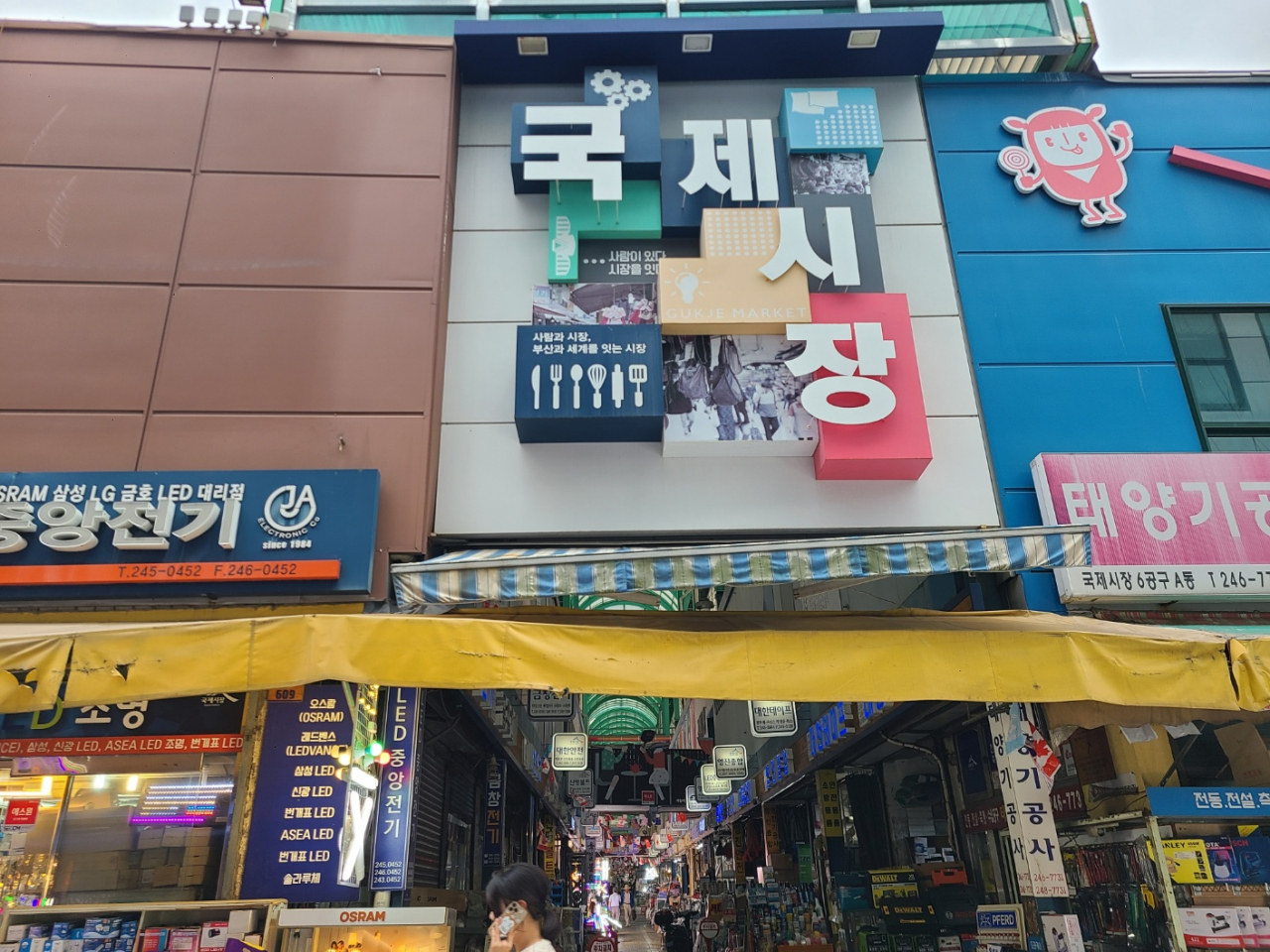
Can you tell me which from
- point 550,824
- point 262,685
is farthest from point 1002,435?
point 550,824

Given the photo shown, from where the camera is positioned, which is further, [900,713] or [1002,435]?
[900,713]

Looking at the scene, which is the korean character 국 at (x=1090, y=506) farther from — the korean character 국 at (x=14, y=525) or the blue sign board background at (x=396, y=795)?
the korean character 국 at (x=14, y=525)

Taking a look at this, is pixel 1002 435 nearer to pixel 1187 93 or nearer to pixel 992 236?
pixel 992 236

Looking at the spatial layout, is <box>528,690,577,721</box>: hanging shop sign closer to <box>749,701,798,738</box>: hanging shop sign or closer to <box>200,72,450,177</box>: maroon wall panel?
<box>749,701,798,738</box>: hanging shop sign

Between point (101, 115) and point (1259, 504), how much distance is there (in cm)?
999

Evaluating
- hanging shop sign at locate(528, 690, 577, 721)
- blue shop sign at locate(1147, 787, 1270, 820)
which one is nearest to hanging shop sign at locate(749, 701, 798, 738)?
hanging shop sign at locate(528, 690, 577, 721)

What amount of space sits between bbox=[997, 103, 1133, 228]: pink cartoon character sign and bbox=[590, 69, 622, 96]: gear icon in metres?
3.67

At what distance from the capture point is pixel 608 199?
6.88m

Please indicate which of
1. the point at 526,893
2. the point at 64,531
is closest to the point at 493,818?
the point at 64,531

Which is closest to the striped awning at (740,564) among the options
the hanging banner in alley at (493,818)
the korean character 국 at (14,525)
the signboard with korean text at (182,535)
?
the signboard with korean text at (182,535)

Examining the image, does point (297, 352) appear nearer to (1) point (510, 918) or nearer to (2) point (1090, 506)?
(1) point (510, 918)

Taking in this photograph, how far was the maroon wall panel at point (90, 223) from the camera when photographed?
253 inches

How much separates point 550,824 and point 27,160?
16002 millimetres

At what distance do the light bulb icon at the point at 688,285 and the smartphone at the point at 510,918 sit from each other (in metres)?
4.73
